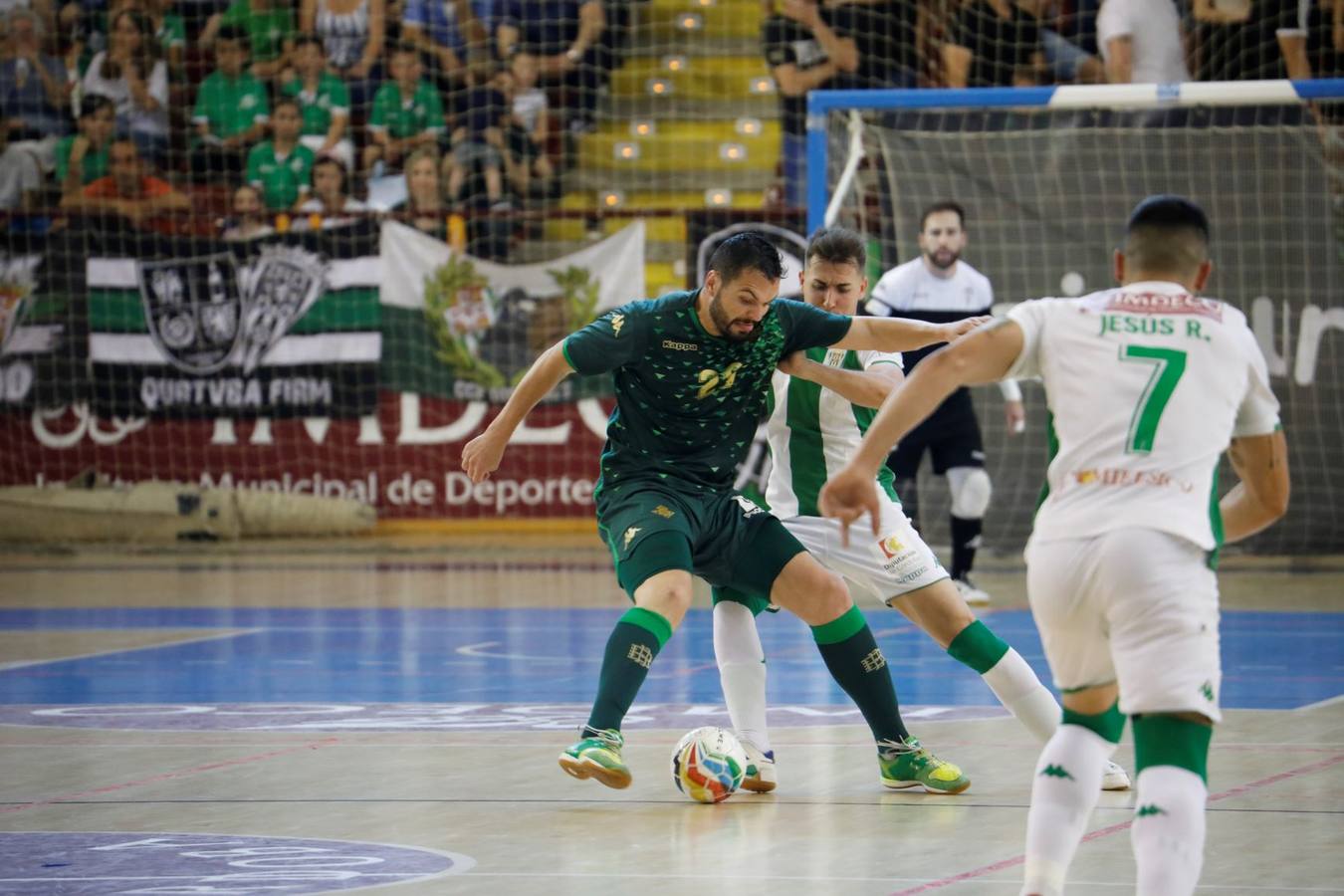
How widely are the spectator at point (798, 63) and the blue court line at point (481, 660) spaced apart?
6771 millimetres

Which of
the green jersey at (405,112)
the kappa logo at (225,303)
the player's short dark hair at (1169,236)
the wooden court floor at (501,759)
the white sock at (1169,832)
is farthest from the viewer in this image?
the green jersey at (405,112)

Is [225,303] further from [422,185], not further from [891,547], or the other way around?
[891,547]

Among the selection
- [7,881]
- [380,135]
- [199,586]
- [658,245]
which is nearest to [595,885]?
[7,881]

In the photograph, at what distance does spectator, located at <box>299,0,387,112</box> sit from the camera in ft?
62.9

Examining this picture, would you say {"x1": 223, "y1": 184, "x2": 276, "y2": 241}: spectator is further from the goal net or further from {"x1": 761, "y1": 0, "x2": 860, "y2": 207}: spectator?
the goal net

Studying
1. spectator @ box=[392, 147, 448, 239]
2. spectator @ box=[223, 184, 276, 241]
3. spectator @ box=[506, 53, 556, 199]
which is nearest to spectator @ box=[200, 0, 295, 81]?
spectator @ box=[223, 184, 276, 241]

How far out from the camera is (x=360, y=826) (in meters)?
5.91

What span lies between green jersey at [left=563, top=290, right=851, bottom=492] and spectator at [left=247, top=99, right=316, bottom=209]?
40.8 feet

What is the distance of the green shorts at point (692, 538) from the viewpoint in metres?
6.36

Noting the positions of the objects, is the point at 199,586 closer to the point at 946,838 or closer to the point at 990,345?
the point at 946,838

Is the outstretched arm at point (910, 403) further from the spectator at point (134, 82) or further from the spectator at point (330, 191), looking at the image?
the spectator at point (134, 82)

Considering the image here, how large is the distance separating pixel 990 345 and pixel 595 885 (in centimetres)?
179

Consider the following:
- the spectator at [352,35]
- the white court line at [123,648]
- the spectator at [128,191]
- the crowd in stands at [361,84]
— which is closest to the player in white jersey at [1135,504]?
the white court line at [123,648]

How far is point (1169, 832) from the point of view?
4.02 meters
